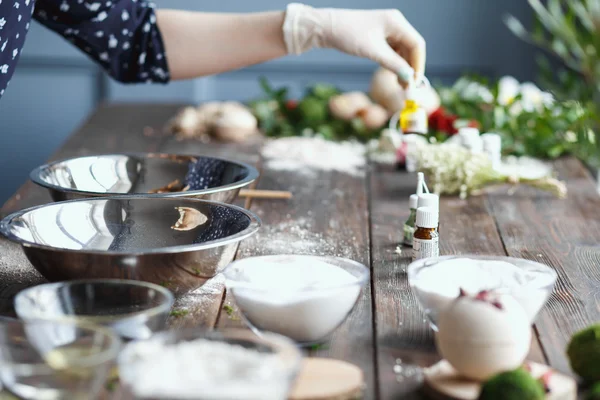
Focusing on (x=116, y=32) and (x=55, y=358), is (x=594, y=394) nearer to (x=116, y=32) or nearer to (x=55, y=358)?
(x=55, y=358)

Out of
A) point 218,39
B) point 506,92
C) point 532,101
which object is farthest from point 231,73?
point 218,39

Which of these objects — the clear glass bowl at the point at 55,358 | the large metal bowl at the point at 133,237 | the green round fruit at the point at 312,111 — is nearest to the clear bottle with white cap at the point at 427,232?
the large metal bowl at the point at 133,237

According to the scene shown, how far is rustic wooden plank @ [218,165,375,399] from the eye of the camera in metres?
0.94

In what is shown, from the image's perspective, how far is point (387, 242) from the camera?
1.43 meters

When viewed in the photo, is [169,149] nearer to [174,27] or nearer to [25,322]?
[174,27]

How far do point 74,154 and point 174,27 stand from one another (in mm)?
565

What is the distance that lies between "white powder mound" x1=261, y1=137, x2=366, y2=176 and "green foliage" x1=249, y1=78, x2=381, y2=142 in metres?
0.08

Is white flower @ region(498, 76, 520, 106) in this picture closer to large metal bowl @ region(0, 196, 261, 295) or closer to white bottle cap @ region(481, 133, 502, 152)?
white bottle cap @ region(481, 133, 502, 152)

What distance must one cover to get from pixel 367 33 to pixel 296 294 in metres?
0.93

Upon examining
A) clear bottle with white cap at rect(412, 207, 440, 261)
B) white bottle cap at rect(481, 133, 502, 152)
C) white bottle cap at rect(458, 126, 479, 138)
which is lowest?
white bottle cap at rect(481, 133, 502, 152)

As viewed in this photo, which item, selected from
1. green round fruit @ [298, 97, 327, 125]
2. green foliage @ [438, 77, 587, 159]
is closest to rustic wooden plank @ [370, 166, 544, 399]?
green foliage @ [438, 77, 587, 159]

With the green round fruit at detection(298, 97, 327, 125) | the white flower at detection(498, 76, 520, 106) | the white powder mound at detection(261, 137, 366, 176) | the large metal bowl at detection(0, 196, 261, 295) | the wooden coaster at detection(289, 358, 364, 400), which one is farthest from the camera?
the green round fruit at detection(298, 97, 327, 125)

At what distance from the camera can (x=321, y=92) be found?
8.89ft

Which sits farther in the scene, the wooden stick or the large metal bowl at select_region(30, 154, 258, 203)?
the wooden stick
